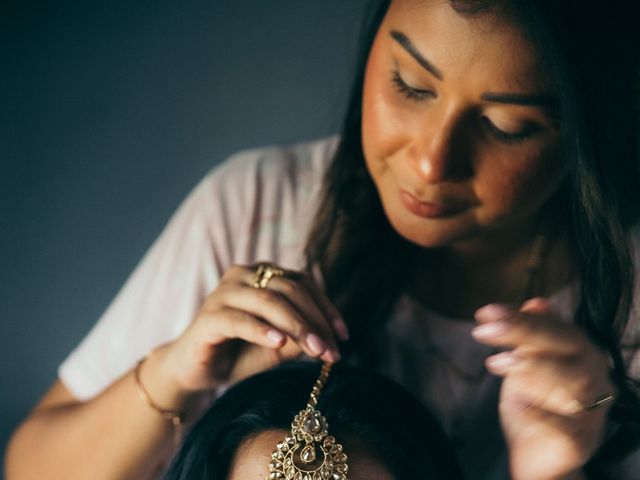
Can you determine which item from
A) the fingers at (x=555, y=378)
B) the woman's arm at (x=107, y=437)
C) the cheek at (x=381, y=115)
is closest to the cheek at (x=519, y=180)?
the cheek at (x=381, y=115)

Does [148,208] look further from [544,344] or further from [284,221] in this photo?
[544,344]

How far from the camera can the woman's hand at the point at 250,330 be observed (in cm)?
72

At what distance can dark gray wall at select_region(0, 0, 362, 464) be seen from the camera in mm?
1181

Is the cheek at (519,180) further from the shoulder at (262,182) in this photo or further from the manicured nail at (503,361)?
the shoulder at (262,182)

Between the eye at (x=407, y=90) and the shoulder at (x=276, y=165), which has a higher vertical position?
the eye at (x=407, y=90)

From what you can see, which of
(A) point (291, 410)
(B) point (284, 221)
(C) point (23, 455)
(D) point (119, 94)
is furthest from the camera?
(D) point (119, 94)

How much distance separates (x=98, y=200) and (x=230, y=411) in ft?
2.06

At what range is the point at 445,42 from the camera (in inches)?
27.5

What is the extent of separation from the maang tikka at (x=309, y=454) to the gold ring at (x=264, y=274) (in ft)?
0.50

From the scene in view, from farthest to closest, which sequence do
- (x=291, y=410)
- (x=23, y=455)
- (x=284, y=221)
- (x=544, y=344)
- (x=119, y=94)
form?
(x=119, y=94) → (x=284, y=221) → (x=23, y=455) → (x=291, y=410) → (x=544, y=344)

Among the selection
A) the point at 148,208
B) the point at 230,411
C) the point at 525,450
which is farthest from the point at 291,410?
the point at 148,208

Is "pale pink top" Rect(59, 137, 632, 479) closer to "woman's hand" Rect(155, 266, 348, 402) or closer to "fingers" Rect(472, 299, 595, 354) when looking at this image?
"woman's hand" Rect(155, 266, 348, 402)

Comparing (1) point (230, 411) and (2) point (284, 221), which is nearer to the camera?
(1) point (230, 411)

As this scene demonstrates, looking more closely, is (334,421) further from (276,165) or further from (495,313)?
(276,165)
